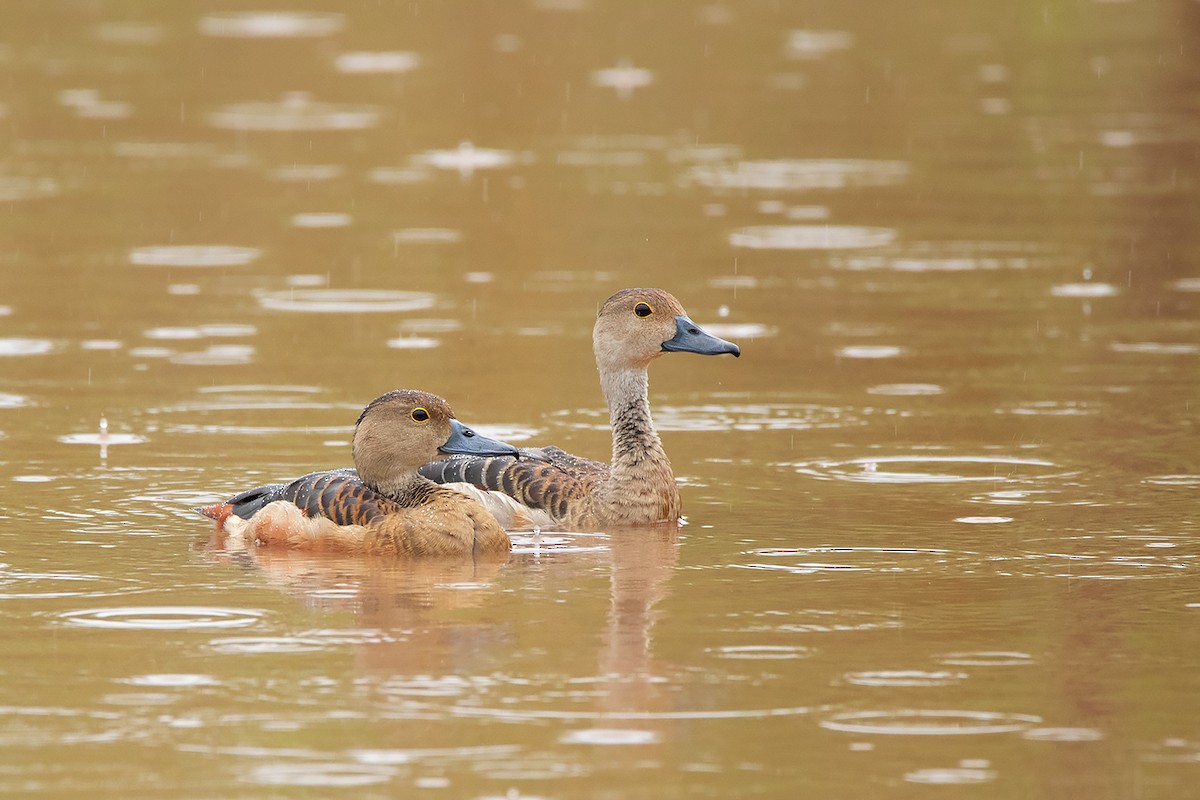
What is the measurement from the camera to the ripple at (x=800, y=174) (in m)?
26.6

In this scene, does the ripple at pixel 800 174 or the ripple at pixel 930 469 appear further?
the ripple at pixel 800 174

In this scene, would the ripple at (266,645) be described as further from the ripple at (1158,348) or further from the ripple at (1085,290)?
the ripple at (1085,290)

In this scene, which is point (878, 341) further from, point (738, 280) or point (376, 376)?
point (376, 376)

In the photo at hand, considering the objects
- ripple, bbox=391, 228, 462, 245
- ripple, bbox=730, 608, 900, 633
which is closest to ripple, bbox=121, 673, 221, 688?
ripple, bbox=730, 608, 900, 633

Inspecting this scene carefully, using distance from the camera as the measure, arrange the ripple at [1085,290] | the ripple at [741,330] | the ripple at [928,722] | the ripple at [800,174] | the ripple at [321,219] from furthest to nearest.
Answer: the ripple at [800,174] < the ripple at [321,219] < the ripple at [1085,290] < the ripple at [741,330] < the ripple at [928,722]

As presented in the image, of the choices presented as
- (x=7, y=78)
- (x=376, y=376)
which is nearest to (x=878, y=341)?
(x=376, y=376)

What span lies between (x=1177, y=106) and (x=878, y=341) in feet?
51.0

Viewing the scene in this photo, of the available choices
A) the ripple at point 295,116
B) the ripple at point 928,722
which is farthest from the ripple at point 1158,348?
the ripple at point 295,116

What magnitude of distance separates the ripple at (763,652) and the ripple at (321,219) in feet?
47.2

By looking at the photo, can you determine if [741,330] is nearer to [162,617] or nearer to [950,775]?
[162,617]

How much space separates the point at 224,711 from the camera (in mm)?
9180

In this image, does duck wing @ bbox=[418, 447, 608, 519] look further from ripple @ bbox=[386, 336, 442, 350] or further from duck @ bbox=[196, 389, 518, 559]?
ripple @ bbox=[386, 336, 442, 350]

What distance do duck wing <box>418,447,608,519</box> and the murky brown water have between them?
284 mm

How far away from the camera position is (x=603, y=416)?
16.5 metres
